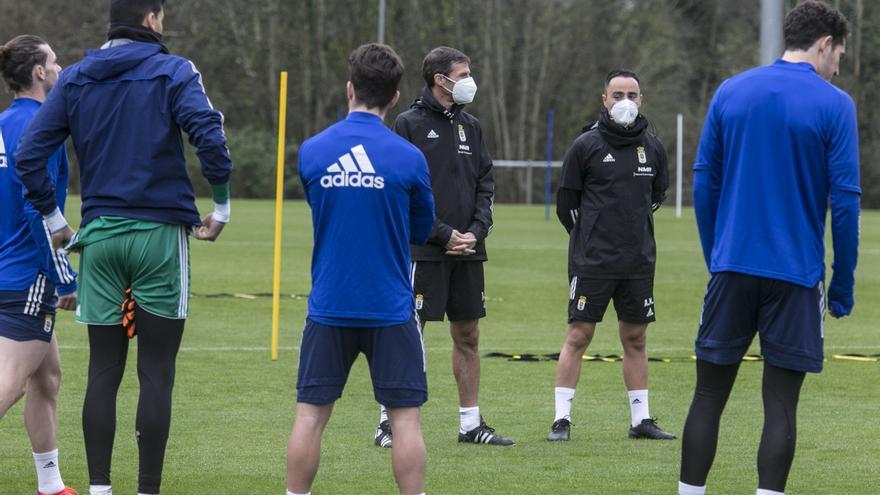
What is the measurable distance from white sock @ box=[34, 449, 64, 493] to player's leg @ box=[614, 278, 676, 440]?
128 inches

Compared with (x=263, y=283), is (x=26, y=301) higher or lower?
higher

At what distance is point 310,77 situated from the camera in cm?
5241

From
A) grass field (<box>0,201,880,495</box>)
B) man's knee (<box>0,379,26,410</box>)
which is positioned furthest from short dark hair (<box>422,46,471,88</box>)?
man's knee (<box>0,379,26,410</box>)

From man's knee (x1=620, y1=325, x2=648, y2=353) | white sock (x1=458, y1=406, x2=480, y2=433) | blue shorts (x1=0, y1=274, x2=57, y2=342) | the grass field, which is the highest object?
blue shorts (x1=0, y1=274, x2=57, y2=342)

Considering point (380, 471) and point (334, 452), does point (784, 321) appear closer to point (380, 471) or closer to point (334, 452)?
point (380, 471)

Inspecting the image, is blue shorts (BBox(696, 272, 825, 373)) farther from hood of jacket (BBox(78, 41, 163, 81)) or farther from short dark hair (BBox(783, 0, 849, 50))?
hood of jacket (BBox(78, 41, 163, 81))

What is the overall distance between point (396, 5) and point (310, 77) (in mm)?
4110

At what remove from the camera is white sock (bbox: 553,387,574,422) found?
7.96m

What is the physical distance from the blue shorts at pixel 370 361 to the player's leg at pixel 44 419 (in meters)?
1.41

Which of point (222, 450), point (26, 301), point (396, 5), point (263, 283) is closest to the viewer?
point (26, 301)

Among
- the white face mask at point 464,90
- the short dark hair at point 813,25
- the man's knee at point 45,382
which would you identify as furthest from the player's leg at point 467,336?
the short dark hair at point 813,25

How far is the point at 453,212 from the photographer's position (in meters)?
7.79

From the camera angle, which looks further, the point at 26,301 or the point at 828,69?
the point at 26,301

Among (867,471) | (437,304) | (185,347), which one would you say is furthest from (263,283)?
(867,471)
